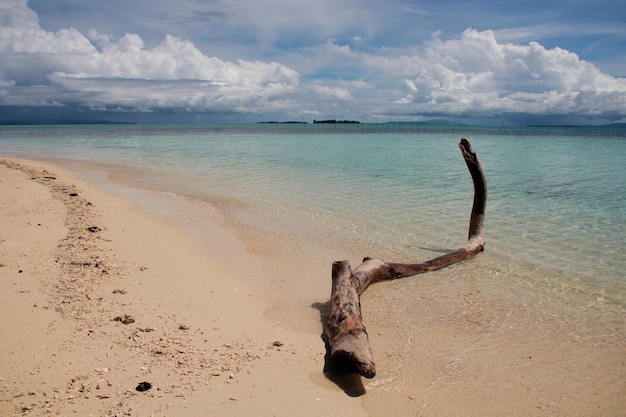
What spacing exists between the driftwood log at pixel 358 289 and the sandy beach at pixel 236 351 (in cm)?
20

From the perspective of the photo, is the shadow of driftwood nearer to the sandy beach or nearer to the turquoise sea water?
the sandy beach

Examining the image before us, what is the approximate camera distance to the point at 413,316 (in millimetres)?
5488

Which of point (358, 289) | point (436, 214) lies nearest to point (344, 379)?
point (358, 289)

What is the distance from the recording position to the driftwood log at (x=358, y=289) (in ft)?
13.1

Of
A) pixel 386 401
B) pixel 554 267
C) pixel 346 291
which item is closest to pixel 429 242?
pixel 554 267

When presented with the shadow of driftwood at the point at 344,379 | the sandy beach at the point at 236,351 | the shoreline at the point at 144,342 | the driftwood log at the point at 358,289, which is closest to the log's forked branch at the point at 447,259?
the driftwood log at the point at 358,289

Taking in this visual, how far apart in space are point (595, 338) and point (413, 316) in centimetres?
199

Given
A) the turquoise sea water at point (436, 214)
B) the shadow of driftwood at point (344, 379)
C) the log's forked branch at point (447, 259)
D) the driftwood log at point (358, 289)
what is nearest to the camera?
the shadow of driftwood at point (344, 379)

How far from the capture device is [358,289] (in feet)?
18.9

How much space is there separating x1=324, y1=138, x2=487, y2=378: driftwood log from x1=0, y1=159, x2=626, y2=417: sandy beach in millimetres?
200

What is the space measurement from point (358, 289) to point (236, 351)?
6.62 ft

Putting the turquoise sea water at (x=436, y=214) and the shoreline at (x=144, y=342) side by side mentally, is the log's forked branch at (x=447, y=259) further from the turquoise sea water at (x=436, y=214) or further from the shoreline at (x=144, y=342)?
the shoreline at (x=144, y=342)

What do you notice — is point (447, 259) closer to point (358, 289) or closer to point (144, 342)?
point (358, 289)

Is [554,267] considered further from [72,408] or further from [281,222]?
[72,408]
